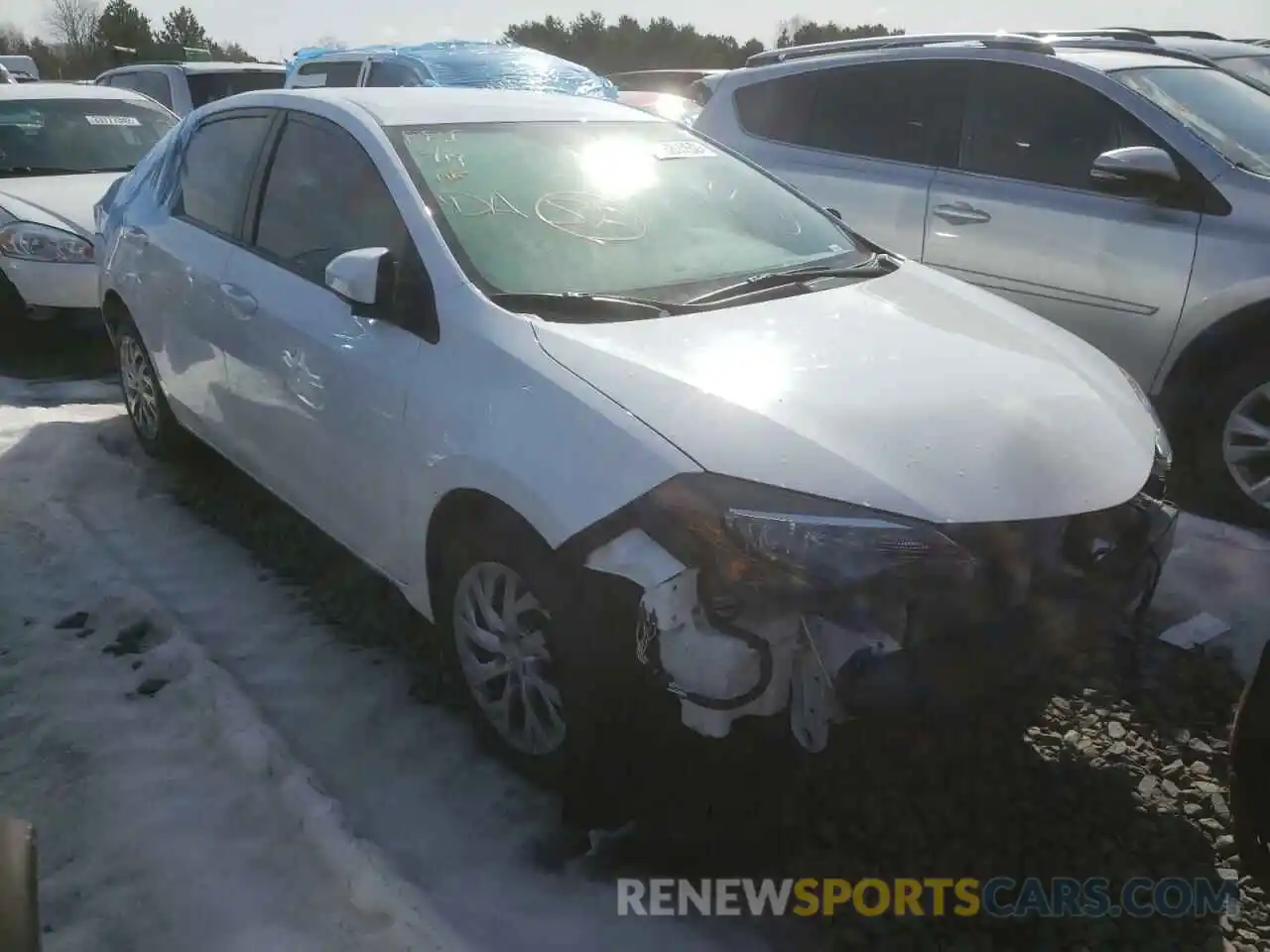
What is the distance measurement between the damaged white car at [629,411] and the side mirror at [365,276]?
0.03 ft

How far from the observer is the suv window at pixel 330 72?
35.6 ft

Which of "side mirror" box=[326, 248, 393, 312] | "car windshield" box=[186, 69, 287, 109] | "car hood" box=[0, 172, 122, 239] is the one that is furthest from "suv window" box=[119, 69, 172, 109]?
"side mirror" box=[326, 248, 393, 312]

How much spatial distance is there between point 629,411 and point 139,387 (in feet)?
11.1

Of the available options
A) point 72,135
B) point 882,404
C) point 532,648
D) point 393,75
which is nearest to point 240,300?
point 532,648

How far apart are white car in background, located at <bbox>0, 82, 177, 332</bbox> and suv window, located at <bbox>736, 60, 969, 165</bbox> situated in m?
3.94

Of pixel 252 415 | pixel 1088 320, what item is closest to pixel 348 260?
pixel 252 415

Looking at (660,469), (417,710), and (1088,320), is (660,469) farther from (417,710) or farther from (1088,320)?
(1088,320)

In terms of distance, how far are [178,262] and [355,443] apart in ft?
5.28

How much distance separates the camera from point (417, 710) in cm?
316

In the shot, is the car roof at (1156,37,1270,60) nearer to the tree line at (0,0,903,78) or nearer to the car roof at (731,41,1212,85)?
the car roof at (731,41,1212,85)

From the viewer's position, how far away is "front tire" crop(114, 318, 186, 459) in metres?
4.74

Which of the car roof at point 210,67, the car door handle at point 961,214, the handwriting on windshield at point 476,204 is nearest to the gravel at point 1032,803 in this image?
the handwriting on windshield at point 476,204

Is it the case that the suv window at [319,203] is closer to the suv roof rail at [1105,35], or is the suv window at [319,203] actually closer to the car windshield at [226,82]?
the suv roof rail at [1105,35]

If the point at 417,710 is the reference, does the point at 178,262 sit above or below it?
above
